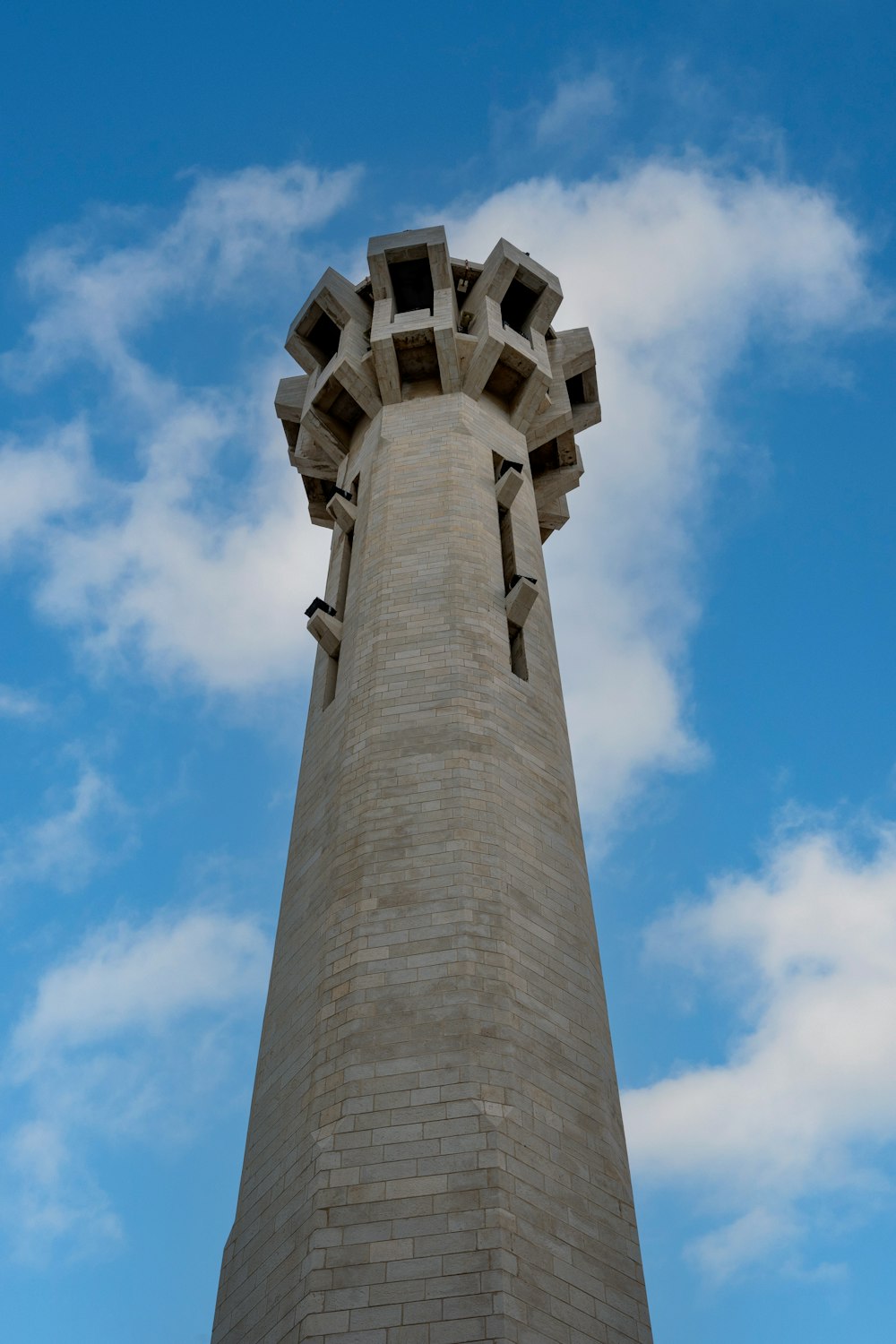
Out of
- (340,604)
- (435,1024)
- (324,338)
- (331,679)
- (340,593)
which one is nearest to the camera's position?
(435,1024)

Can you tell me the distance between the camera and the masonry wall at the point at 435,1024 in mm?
13320

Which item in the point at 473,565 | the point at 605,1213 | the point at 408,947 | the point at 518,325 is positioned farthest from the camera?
the point at 518,325

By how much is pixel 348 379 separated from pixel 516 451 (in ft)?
13.4

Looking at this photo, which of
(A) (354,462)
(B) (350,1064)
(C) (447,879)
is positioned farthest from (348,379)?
(B) (350,1064)

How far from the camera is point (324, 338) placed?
30984 millimetres

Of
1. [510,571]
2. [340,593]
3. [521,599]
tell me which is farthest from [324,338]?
[521,599]

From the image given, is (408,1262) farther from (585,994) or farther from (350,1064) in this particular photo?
(585,994)

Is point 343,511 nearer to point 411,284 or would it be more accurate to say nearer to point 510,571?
point 510,571

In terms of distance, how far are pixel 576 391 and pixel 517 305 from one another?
2.87m

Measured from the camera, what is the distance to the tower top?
2797 cm

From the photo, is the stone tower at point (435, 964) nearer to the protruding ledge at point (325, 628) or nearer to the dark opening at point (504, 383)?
the protruding ledge at point (325, 628)

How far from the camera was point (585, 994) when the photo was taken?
1745 cm

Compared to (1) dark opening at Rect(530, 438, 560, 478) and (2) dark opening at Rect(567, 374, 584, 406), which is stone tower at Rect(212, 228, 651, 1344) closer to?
(1) dark opening at Rect(530, 438, 560, 478)

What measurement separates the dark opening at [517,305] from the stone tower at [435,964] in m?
3.02
